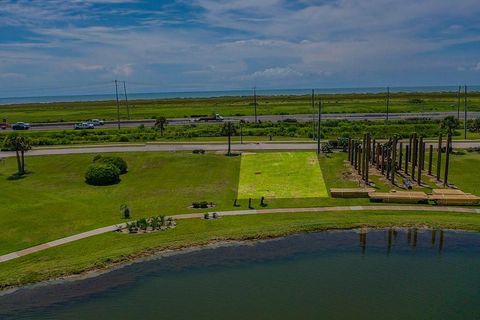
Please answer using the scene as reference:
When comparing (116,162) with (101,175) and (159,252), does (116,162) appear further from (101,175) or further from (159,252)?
(159,252)

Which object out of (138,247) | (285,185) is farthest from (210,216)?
(285,185)

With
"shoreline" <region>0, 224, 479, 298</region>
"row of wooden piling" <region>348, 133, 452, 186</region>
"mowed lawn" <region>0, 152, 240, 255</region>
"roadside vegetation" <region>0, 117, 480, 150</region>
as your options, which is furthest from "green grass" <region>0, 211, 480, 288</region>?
"roadside vegetation" <region>0, 117, 480, 150</region>

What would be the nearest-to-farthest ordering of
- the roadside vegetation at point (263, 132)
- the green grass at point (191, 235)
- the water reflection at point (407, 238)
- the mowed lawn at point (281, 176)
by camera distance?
the green grass at point (191, 235)
the water reflection at point (407, 238)
the mowed lawn at point (281, 176)
the roadside vegetation at point (263, 132)

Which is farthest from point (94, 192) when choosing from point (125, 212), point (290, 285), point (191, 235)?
point (290, 285)

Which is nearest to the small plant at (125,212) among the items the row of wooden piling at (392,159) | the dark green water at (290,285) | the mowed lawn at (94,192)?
the mowed lawn at (94,192)

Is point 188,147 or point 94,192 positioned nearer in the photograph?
point 94,192

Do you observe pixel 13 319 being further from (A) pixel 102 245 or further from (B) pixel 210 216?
(B) pixel 210 216

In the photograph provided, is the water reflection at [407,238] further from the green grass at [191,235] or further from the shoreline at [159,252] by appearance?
the green grass at [191,235]
